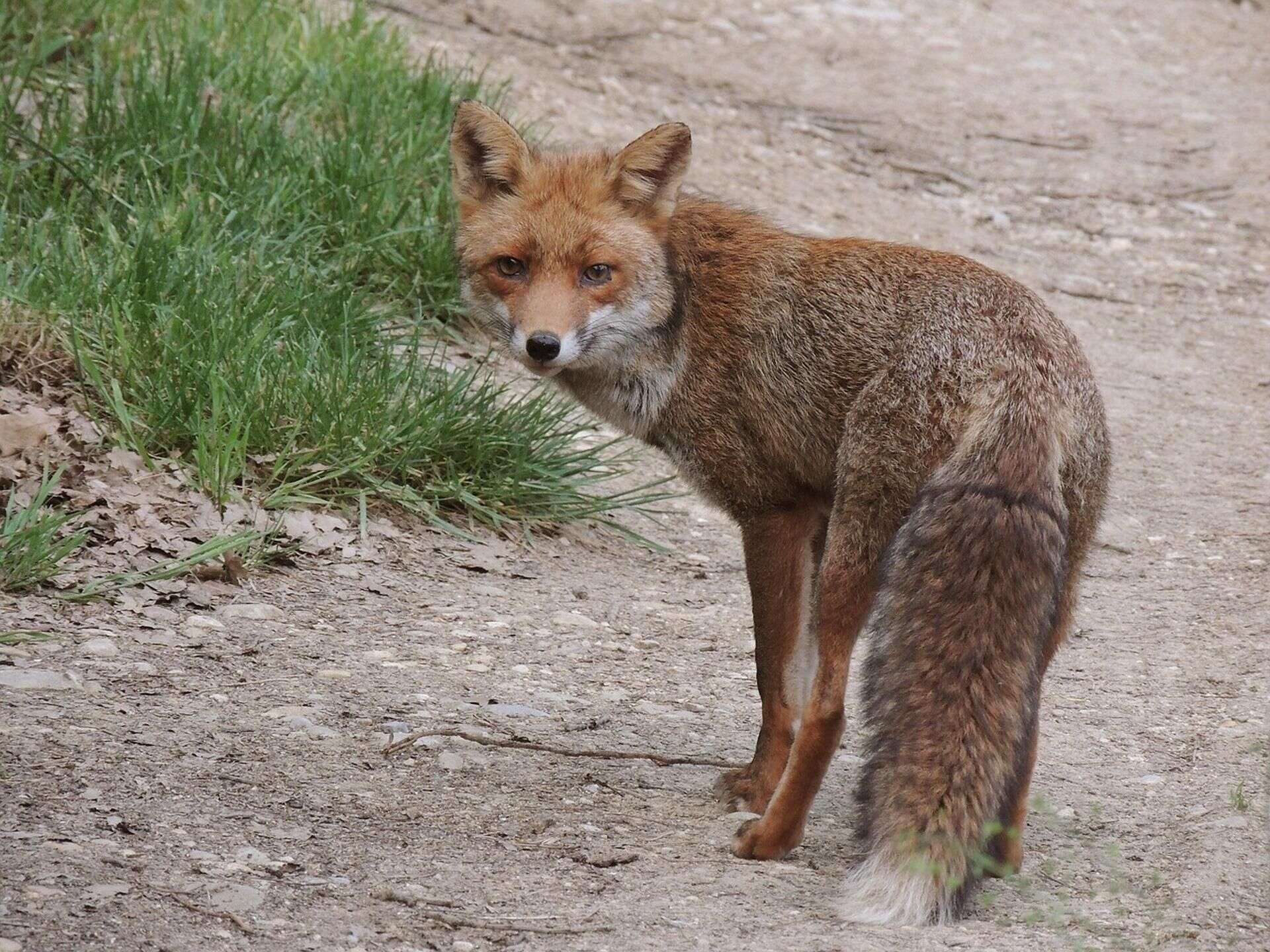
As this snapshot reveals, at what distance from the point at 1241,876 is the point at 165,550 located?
3.66m

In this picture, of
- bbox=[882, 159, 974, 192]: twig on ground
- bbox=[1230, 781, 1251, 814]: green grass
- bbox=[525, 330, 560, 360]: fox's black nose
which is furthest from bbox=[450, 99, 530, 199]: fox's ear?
bbox=[882, 159, 974, 192]: twig on ground

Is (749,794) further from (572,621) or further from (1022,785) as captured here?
(572,621)

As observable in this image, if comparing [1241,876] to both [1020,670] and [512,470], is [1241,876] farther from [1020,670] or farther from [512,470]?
[512,470]

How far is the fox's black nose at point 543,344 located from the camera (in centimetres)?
428

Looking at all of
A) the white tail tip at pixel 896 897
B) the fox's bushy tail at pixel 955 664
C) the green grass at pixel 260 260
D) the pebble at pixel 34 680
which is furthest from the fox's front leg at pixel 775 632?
the green grass at pixel 260 260

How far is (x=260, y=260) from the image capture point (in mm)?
6410

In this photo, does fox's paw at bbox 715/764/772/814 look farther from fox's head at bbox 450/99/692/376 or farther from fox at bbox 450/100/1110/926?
fox's head at bbox 450/99/692/376

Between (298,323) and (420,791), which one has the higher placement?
(298,323)

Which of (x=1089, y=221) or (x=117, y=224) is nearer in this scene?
(x=117, y=224)

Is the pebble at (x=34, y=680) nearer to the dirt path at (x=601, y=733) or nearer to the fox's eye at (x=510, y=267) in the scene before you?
the dirt path at (x=601, y=733)

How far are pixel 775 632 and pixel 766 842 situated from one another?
24.8 inches

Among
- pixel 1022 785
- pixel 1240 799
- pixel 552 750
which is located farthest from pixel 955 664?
pixel 552 750

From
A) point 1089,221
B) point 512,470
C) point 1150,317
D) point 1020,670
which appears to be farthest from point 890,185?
point 1020,670

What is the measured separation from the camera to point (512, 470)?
6.26 metres
